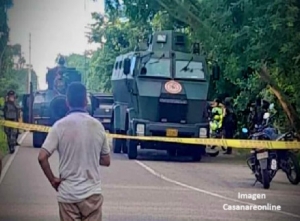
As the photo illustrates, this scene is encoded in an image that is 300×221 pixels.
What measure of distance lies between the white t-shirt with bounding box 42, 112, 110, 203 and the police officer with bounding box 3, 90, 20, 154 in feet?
4.12

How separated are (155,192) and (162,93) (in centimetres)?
76

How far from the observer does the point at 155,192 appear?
6773mm

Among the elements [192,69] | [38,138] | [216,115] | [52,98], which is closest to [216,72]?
[192,69]

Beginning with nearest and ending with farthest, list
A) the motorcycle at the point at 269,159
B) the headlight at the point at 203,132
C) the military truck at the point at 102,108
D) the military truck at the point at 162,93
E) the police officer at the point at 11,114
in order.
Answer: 1. the military truck at the point at 102,108
2. the police officer at the point at 11,114
3. the military truck at the point at 162,93
4. the headlight at the point at 203,132
5. the motorcycle at the point at 269,159

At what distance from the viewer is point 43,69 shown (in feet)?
21.7

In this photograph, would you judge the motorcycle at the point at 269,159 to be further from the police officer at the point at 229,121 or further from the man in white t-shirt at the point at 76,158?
the man in white t-shirt at the point at 76,158

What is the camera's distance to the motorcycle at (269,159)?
7.15m

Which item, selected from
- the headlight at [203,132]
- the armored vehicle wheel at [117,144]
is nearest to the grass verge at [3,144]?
the armored vehicle wheel at [117,144]

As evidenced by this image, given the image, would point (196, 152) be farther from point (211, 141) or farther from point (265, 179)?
point (265, 179)

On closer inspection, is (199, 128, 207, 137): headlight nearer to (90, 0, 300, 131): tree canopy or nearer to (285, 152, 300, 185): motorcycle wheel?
(90, 0, 300, 131): tree canopy

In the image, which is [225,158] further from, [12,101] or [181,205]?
[12,101]

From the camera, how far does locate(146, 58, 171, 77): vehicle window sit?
22.3 feet

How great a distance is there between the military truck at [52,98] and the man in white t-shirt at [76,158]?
2.73ft

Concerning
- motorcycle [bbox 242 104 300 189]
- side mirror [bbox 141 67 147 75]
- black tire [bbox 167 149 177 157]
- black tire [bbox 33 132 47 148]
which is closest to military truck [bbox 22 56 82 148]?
black tire [bbox 33 132 47 148]
